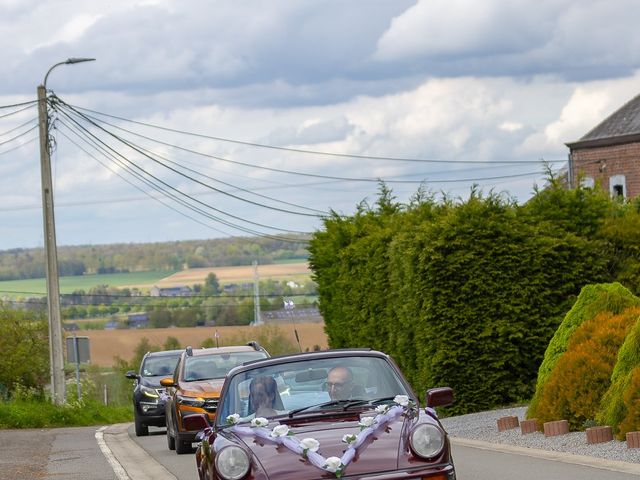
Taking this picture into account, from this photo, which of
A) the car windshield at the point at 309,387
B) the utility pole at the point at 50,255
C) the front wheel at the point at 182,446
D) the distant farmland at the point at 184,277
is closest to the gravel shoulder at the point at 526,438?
the front wheel at the point at 182,446

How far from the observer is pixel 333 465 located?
8.85 m

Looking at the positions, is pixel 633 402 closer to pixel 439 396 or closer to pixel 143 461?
pixel 439 396

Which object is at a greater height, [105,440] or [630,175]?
[630,175]

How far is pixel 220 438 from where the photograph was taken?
32.4 feet

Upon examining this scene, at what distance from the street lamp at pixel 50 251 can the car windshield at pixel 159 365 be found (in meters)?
7.63

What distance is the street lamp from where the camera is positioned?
35969 millimetres

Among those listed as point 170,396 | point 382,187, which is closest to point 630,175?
point 382,187

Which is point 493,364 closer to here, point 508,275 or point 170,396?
point 508,275

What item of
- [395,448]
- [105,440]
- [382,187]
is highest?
[382,187]

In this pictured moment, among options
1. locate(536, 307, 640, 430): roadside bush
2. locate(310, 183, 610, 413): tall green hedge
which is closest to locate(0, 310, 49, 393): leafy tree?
locate(310, 183, 610, 413): tall green hedge

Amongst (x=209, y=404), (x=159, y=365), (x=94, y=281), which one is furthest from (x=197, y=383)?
(x=94, y=281)

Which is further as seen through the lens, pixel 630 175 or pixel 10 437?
pixel 630 175

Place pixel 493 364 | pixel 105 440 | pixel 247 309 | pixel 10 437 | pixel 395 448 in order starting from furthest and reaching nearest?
pixel 247 309 < pixel 10 437 < pixel 105 440 < pixel 493 364 < pixel 395 448

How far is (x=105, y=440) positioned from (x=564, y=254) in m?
9.77
